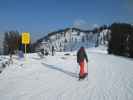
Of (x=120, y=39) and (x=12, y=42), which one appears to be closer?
(x=120, y=39)

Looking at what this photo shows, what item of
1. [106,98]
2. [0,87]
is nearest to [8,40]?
[0,87]

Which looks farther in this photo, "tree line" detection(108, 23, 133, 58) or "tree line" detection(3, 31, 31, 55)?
"tree line" detection(3, 31, 31, 55)

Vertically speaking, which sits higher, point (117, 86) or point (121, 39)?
point (121, 39)

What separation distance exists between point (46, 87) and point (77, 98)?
10.7 feet

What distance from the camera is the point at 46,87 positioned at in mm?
13359

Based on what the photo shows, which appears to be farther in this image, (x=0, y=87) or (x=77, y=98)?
(x=0, y=87)

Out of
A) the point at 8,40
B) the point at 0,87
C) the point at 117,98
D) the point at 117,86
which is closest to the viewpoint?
the point at 117,98

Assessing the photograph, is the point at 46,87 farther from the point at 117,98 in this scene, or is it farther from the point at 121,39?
the point at 121,39

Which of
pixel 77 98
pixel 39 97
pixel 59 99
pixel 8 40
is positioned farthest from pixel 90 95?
pixel 8 40

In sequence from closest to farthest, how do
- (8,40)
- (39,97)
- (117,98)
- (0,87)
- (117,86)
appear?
(117,98) → (39,97) → (117,86) → (0,87) → (8,40)

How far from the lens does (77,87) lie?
515 inches

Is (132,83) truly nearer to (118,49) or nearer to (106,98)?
(106,98)

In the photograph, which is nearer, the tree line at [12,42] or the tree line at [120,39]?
the tree line at [120,39]

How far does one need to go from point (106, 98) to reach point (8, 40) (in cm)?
6713
